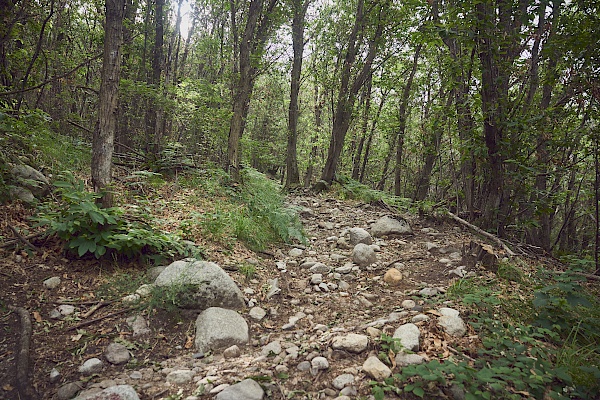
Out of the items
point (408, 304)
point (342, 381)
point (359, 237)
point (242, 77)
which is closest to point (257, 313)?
point (342, 381)

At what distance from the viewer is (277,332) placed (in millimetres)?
3086

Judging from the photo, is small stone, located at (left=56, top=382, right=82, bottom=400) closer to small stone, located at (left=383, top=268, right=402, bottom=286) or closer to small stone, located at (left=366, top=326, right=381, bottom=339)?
small stone, located at (left=366, top=326, right=381, bottom=339)

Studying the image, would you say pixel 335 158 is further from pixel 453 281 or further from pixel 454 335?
pixel 454 335

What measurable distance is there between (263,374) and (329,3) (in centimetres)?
1359

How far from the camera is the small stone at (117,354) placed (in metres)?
2.49

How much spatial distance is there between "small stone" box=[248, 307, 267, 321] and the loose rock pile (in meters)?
0.01

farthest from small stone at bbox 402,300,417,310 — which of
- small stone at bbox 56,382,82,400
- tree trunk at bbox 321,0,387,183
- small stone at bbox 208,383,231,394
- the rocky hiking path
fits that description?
tree trunk at bbox 321,0,387,183

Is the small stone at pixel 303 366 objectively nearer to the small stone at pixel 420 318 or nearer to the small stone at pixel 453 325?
the small stone at pixel 420 318

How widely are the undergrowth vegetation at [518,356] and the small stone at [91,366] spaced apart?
194 cm

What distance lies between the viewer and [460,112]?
5445 mm

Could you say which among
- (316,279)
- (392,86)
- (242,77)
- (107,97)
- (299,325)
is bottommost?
(299,325)

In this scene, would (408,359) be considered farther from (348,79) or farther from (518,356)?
(348,79)

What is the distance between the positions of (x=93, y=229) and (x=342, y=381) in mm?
2817

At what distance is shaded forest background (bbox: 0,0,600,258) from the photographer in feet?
13.8
